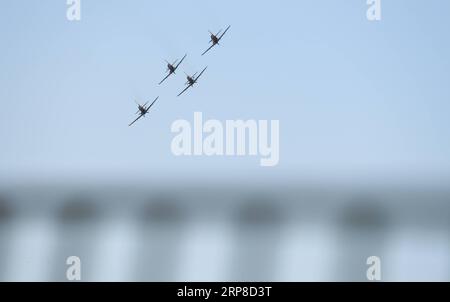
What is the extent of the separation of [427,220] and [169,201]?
0.85 metres

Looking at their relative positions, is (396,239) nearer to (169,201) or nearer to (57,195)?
(169,201)

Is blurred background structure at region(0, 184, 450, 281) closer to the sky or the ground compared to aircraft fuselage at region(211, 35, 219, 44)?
closer to the ground

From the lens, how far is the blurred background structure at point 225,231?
15.3 feet

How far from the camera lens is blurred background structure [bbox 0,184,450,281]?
4.66 meters

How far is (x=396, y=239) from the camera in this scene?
4664 mm

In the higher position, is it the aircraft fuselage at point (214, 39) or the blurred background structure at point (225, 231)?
the aircraft fuselage at point (214, 39)

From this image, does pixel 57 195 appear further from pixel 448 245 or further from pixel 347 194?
pixel 448 245

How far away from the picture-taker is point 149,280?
4.68 metres

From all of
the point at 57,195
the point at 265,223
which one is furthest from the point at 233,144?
the point at 57,195

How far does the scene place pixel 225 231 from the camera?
469 cm

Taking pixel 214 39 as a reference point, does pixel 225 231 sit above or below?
below
